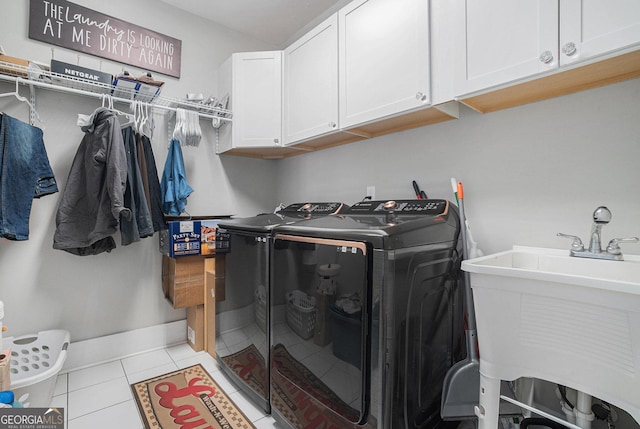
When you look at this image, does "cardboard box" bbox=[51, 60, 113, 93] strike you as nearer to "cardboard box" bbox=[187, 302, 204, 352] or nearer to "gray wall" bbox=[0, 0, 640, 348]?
"gray wall" bbox=[0, 0, 640, 348]

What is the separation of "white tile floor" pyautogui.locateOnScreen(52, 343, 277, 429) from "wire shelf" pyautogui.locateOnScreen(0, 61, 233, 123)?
1.97 meters

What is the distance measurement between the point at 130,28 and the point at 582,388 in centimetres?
339

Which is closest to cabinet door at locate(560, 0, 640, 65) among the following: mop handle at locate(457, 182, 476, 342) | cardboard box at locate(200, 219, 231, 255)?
mop handle at locate(457, 182, 476, 342)

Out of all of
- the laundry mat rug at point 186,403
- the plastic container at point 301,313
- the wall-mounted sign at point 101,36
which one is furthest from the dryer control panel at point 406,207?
the wall-mounted sign at point 101,36

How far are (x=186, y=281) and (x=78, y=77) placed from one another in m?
1.58

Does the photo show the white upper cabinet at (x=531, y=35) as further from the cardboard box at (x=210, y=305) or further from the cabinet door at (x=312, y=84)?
the cardboard box at (x=210, y=305)

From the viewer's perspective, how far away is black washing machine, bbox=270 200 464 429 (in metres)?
1.12

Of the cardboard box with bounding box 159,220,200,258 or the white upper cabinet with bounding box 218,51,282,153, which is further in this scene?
the white upper cabinet with bounding box 218,51,282,153

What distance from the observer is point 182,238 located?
7.35 feet

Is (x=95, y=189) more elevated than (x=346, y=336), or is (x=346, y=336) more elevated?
(x=95, y=189)

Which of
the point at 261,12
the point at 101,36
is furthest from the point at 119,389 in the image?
the point at 261,12

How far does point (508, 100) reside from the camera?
4.69 feet

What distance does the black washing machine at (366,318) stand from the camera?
1.12m

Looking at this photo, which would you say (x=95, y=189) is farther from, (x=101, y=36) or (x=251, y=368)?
(x=251, y=368)
